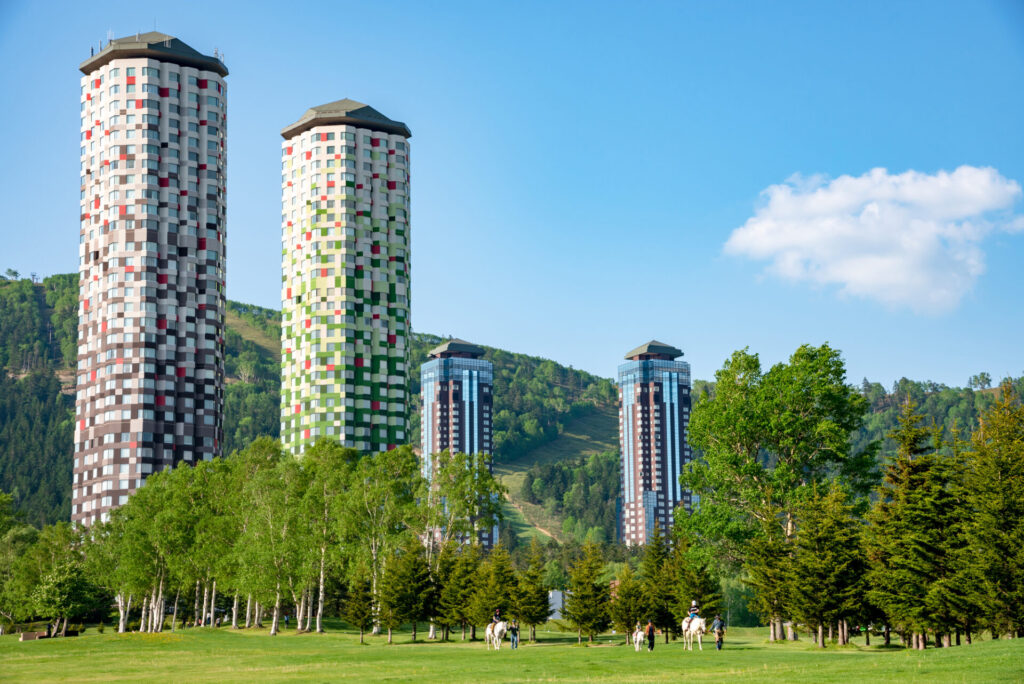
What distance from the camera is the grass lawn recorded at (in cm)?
4762

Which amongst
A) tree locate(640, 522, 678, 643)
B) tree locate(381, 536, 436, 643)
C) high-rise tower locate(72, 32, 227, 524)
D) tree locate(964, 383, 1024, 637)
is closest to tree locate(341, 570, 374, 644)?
tree locate(381, 536, 436, 643)

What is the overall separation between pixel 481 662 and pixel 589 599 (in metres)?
25.6

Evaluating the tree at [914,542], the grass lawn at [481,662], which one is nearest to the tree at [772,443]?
the grass lawn at [481,662]

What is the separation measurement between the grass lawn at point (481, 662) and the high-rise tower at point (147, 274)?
102199mm

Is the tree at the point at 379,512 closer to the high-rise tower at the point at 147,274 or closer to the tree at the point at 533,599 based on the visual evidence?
the tree at the point at 533,599

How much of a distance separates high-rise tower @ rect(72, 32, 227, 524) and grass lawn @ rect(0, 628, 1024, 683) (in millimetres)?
102199

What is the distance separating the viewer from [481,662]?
205 ft

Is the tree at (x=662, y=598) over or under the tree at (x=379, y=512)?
under

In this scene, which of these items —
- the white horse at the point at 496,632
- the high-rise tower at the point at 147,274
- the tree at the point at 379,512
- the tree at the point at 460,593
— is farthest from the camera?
the high-rise tower at the point at 147,274

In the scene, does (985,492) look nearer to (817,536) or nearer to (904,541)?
(904,541)

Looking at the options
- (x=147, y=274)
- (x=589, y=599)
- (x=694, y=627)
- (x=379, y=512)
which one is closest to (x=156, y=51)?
(x=147, y=274)

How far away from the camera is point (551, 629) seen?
124188mm

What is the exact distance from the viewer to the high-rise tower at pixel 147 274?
189m

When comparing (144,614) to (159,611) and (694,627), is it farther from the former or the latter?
(694,627)
